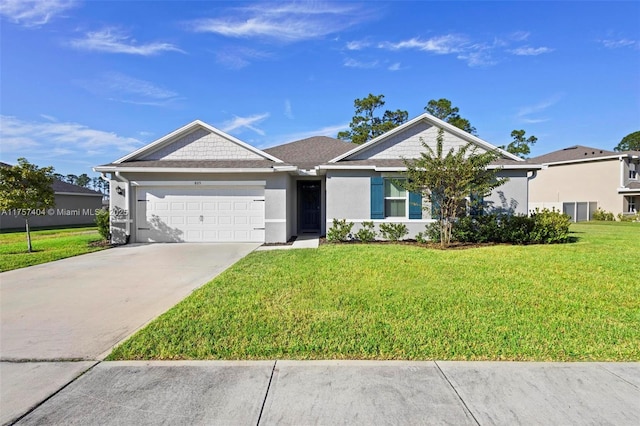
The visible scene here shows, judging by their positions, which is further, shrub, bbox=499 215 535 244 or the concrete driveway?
shrub, bbox=499 215 535 244

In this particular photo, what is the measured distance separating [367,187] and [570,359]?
30.9 ft

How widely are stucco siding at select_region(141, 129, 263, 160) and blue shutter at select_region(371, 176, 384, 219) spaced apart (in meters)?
4.81

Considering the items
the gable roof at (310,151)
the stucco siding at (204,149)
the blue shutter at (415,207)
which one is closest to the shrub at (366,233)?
the blue shutter at (415,207)

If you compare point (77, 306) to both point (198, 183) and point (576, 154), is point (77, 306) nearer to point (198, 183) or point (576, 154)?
point (198, 183)

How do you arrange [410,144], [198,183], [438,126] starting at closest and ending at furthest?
[198,183] → [438,126] → [410,144]

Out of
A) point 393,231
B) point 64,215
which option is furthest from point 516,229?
point 64,215

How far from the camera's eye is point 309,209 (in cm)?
1653

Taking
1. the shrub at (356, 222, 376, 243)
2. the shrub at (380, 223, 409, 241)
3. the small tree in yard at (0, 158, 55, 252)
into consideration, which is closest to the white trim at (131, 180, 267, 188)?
the small tree in yard at (0, 158, 55, 252)

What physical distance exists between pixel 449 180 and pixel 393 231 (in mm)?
2789

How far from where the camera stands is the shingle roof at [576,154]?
2875 centimetres

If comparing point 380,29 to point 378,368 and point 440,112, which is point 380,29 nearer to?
point 378,368

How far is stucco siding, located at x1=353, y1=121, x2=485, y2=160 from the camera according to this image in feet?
42.7

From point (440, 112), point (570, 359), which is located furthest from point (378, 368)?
point (440, 112)

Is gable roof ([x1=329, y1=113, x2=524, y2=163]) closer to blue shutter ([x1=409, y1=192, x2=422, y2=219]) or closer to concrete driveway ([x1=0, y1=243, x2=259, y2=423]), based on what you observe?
blue shutter ([x1=409, y1=192, x2=422, y2=219])
